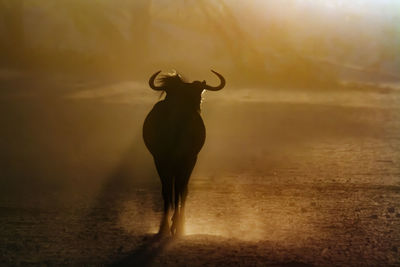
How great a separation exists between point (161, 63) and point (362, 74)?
1346 cm

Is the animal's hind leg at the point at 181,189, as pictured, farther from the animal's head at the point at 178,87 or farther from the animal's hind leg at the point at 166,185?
the animal's head at the point at 178,87

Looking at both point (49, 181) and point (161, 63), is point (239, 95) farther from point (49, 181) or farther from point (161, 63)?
point (49, 181)

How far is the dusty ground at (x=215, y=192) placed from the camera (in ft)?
25.4

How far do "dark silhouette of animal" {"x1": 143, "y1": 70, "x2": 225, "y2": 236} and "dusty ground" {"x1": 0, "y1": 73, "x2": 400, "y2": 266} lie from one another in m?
0.36

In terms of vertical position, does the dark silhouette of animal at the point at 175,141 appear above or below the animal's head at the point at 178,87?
below

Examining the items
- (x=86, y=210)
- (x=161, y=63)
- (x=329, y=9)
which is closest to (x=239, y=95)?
(x=161, y=63)

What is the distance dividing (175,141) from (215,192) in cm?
253

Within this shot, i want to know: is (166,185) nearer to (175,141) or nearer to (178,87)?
(175,141)

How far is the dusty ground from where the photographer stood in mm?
7746

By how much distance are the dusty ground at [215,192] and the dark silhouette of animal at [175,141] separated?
14.3 inches

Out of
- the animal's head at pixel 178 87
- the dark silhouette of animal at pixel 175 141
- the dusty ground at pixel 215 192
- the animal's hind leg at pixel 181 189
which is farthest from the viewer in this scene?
the animal's head at pixel 178 87

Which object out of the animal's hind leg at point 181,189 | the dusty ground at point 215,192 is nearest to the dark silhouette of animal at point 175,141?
the animal's hind leg at point 181,189

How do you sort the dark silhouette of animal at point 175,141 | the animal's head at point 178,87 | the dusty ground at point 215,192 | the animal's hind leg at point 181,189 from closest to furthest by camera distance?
the dusty ground at point 215,192 → the animal's hind leg at point 181,189 → the dark silhouette of animal at point 175,141 → the animal's head at point 178,87

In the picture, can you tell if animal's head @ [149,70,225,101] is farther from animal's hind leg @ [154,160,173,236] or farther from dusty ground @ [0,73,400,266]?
dusty ground @ [0,73,400,266]
